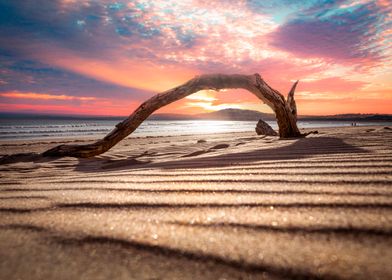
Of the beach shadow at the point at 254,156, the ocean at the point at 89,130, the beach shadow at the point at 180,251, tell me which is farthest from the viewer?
the ocean at the point at 89,130

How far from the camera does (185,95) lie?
13.7 feet

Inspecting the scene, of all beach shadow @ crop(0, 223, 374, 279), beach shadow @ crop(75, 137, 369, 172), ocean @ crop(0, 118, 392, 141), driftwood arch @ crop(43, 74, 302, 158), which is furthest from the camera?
ocean @ crop(0, 118, 392, 141)

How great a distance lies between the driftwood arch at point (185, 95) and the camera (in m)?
3.88

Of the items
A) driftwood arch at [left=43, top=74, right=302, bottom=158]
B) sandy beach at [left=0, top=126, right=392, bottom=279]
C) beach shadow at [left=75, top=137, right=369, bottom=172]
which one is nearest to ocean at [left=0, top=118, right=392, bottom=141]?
driftwood arch at [left=43, top=74, right=302, bottom=158]

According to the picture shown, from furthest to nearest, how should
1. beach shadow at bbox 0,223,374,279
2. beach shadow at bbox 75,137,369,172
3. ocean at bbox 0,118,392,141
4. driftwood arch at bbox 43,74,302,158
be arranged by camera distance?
ocean at bbox 0,118,392,141
driftwood arch at bbox 43,74,302,158
beach shadow at bbox 75,137,369,172
beach shadow at bbox 0,223,374,279

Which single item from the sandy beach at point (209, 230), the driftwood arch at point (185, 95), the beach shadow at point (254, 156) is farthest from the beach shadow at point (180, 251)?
the driftwood arch at point (185, 95)

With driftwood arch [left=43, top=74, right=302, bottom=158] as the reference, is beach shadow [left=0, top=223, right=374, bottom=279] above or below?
below

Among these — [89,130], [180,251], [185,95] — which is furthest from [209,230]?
[89,130]

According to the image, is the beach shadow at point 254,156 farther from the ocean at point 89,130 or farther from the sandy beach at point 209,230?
the ocean at point 89,130

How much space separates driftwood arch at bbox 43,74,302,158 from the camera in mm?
3879

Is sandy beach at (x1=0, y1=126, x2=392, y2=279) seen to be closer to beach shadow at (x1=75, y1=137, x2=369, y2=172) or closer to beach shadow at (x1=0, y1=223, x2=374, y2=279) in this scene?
beach shadow at (x1=0, y1=223, x2=374, y2=279)

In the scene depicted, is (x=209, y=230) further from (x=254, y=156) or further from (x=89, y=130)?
(x=89, y=130)

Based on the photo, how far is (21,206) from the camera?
1.14 metres

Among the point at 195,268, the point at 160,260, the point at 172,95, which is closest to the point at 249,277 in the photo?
the point at 195,268
